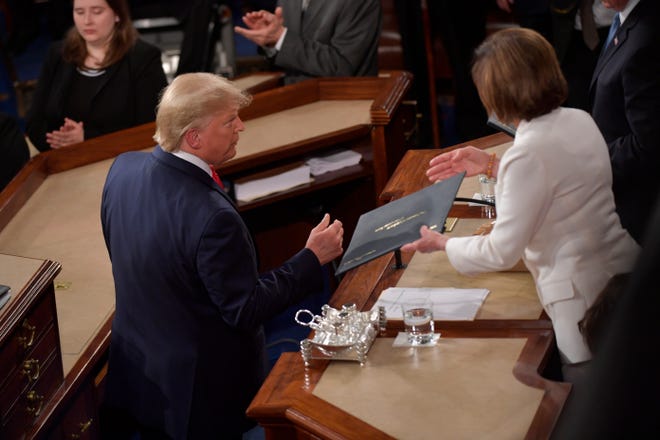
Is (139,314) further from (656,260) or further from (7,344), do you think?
(656,260)

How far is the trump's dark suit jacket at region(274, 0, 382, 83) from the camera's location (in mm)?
4375

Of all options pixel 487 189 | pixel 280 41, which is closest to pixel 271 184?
pixel 280 41

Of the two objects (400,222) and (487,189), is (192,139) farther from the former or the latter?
(487,189)

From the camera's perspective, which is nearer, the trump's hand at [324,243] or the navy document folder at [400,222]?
the navy document folder at [400,222]

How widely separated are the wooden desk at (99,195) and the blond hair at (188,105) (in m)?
0.68

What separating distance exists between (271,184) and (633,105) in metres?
1.78

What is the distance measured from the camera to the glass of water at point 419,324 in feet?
6.98

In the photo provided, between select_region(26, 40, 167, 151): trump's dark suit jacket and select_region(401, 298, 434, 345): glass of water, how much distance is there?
2.43 m

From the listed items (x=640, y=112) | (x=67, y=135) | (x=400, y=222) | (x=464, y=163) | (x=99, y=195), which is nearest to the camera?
(x=400, y=222)

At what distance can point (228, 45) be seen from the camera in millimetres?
7102

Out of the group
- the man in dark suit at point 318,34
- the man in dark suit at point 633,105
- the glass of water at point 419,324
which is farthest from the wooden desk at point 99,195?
the man in dark suit at point 633,105

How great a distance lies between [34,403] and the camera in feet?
7.59

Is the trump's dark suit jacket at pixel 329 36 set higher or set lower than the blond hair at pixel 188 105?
lower

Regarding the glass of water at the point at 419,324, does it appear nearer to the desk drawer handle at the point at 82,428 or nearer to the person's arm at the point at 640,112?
the person's arm at the point at 640,112
